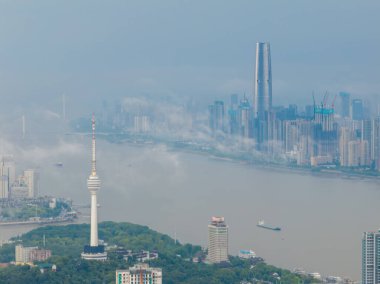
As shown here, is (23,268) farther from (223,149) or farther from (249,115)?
(249,115)

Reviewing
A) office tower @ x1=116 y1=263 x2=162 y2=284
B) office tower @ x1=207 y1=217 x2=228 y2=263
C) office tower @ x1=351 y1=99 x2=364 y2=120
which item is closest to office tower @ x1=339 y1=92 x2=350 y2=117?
office tower @ x1=351 y1=99 x2=364 y2=120

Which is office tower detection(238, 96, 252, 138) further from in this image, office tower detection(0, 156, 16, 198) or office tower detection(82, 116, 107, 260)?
office tower detection(82, 116, 107, 260)

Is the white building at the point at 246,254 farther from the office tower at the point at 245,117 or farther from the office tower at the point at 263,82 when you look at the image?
the office tower at the point at 263,82

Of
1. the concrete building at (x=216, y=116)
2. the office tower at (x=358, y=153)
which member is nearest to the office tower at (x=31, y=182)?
the office tower at (x=358, y=153)

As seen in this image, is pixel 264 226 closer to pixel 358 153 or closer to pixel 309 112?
pixel 358 153

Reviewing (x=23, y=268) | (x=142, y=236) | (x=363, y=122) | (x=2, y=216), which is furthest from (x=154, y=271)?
(x=363, y=122)

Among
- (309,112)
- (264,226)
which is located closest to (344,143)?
(309,112)
